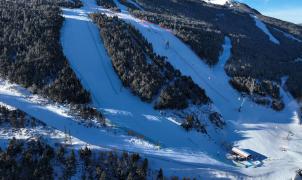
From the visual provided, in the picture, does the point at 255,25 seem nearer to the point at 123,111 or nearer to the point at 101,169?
the point at 123,111

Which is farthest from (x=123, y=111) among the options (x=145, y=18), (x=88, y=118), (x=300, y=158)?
(x=145, y=18)

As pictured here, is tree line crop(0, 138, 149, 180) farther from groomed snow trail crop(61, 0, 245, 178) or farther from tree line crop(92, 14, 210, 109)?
tree line crop(92, 14, 210, 109)

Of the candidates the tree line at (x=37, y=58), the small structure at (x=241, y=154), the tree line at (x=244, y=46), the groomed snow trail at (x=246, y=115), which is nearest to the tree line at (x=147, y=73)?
the groomed snow trail at (x=246, y=115)

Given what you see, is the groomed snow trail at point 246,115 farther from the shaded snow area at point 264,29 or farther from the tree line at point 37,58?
the shaded snow area at point 264,29

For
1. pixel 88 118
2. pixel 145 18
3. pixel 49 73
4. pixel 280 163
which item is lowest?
pixel 280 163

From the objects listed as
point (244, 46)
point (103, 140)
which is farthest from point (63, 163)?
point (244, 46)

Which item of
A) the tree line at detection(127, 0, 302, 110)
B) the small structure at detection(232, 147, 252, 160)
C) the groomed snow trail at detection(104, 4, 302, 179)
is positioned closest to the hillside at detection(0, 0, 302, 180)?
the groomed snow trail at detection(104, 4, 302, 179)
